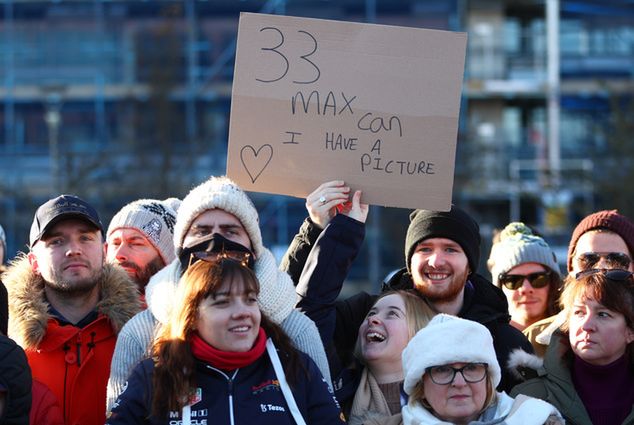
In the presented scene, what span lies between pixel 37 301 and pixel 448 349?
167 cm

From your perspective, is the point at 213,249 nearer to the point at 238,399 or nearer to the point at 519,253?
the point at 238,399

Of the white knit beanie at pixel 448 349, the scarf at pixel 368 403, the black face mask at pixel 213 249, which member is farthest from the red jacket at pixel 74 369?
the white knit beanie at pixel 448 349

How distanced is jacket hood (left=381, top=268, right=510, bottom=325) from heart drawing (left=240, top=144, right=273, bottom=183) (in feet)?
2.91

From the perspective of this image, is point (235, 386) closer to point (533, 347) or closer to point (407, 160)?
point (407, 160)

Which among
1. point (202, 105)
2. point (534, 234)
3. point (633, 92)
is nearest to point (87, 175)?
point (202, 105)

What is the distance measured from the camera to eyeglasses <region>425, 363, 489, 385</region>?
4512 millimetres

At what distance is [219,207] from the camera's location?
4.77 m

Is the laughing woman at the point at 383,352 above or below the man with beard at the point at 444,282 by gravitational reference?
below

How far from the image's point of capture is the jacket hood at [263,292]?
14.9 feet

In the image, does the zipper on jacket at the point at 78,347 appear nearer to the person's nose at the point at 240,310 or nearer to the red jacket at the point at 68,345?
the red jacket at the point at 68,345

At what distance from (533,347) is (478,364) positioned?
1.17m

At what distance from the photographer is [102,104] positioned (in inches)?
1287

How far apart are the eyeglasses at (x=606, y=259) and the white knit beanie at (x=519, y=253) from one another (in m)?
0.46

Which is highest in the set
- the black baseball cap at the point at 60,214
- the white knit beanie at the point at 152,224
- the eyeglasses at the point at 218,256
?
the white knit beanie at the point at 152,224
